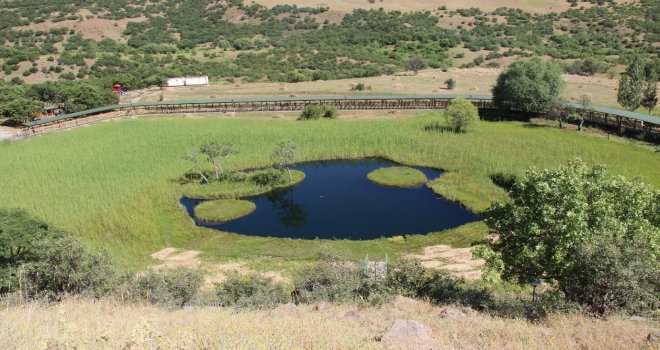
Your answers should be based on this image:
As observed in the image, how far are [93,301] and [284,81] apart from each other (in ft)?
284

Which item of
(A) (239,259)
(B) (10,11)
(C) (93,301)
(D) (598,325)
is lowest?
(A) (239,259)

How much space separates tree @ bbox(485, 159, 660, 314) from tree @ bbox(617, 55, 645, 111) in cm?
4903

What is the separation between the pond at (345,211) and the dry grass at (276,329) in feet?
67.5

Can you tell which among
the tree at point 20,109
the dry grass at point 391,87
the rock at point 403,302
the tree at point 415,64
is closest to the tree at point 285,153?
the rock at point 403,302

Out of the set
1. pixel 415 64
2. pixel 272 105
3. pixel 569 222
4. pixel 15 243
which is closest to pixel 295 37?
pixel 415 64

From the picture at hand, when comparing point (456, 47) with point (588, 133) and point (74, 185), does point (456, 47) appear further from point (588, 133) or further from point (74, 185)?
point (74, 185)

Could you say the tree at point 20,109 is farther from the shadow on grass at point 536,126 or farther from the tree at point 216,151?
the shadow on grass at point 536,126

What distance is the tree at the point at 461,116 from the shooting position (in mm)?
63094

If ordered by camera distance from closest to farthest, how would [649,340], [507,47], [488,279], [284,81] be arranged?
1. [649,340]
2. [488,279]
3. [284,81]
4. [507,47]

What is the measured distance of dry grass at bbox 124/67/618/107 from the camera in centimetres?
8588

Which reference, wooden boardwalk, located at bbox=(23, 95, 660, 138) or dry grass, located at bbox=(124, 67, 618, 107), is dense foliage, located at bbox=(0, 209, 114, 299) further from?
dry grass, located at bbox=(124, 67, 618, 107)

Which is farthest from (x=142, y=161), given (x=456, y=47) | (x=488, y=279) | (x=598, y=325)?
(x=456, y=47)

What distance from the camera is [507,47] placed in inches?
4791

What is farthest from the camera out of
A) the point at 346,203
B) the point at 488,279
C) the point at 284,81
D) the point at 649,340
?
the point at 284,81
